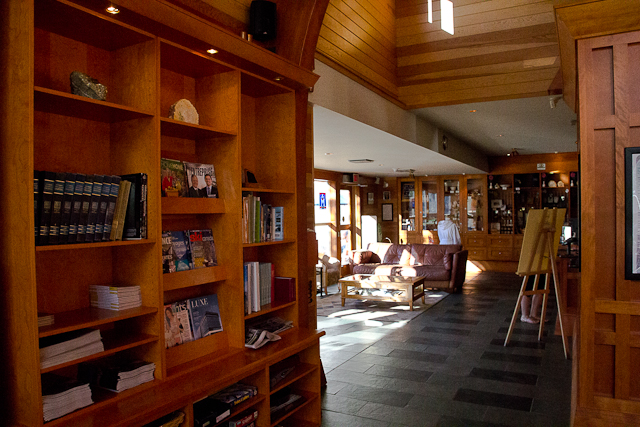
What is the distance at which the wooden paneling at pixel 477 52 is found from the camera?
17.6ft

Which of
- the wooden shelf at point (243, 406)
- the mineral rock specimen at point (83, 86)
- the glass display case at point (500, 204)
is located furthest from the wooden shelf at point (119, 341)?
the glass display case at point (500, 204)

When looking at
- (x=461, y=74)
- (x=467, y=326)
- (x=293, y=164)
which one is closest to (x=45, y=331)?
(x=293, y=164)

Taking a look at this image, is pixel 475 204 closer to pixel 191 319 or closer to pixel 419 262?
pixel 419 262

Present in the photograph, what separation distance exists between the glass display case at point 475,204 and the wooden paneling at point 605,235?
10177 millimetres

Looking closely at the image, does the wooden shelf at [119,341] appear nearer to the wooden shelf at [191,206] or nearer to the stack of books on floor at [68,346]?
the stack of books on floor at [68,346]

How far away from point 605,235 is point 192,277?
8.45ft

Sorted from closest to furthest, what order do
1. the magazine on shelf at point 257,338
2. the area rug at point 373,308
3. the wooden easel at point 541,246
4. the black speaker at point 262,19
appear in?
the magazine on shelf at point 257,338, the black speaker at point 262,19, the wooden easel at point 541,246, the area rug at point 373,308

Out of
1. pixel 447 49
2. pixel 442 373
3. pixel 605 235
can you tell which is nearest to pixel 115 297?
pixel 605 235

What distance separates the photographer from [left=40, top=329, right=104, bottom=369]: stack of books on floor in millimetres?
1981

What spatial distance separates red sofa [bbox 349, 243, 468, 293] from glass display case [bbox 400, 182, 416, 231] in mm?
2950

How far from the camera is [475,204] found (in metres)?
13.2

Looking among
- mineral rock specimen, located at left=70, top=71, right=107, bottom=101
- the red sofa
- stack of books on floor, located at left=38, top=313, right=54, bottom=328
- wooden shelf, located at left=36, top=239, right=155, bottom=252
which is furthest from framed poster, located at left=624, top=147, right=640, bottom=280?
the red sofa

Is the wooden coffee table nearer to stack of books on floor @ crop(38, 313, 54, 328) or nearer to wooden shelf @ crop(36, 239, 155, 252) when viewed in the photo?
wooden shelf @ crop(36, 239, 155, 252)

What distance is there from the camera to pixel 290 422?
11.3 ft
